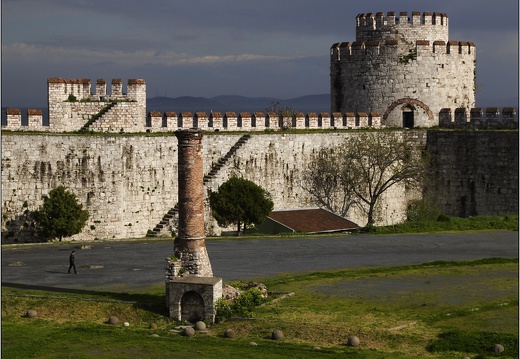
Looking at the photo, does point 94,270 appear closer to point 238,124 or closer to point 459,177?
point 238,124

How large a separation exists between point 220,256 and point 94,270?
16.6 ft

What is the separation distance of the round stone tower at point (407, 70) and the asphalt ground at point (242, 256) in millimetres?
11125

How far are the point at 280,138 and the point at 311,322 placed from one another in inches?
930

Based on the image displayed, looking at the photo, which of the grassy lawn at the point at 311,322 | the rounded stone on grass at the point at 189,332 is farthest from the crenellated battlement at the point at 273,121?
the rounded stone on grass at the point at 189,332

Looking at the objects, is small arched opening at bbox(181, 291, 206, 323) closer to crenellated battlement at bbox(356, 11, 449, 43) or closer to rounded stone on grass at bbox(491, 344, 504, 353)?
rounded stone on grass at bbox(491, 344, 504, 353)

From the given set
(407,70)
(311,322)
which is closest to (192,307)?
(311,322)

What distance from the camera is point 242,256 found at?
44.9 m

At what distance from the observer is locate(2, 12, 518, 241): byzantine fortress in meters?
51.4

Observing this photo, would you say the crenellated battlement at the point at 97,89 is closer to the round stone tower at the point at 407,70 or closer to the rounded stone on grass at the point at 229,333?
the round stone tower at the point at 407,70

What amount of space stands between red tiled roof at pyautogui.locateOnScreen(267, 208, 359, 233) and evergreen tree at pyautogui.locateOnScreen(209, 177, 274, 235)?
109 cm

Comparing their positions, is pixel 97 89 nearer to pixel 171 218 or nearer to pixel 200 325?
pixel 171 218

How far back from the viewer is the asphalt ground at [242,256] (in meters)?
40.3

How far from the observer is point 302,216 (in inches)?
2189

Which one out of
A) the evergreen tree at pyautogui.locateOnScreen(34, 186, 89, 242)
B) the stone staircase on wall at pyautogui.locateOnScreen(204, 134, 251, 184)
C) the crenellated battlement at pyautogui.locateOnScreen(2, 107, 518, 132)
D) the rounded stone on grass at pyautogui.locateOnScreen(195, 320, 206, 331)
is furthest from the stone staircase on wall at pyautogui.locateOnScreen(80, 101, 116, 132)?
the rounded stone on grass at pyautogui.locateOnScreen(195, 320, 206, 331)
